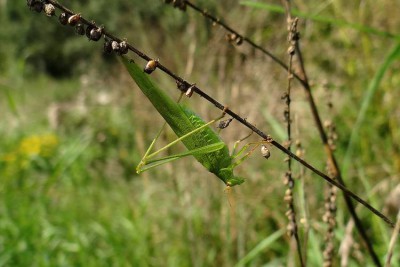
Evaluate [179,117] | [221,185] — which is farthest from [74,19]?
[221,185]

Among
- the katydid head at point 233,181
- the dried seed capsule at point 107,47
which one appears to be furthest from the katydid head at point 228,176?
the dried seed capsule at point 107,47

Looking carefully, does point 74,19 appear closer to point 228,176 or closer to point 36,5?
point 36,5

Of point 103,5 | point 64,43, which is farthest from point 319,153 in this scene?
point 64,43

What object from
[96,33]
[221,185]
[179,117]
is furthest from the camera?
[221,185]

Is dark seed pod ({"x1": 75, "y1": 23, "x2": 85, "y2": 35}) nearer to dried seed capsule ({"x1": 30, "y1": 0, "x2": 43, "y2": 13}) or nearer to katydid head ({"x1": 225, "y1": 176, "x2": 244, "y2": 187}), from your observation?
dried seed capsule ({"x1": 30, "y1": 0, "x2": 43, "y2": 13})

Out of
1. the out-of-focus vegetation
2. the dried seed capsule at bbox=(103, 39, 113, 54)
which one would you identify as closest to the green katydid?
the dried seed capsule at bbox=(103, 39, 113, 54)

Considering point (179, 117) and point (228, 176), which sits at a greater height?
point (179, 117)

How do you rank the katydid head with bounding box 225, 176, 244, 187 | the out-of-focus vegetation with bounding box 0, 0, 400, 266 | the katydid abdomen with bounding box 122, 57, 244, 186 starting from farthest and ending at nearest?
the out-of-focus vegetation with bounding box 0, 0, 400, 266
the katydid head with bounding box 225, 176, 244, 187
the katydid abdomen with bounding box 122, 57, 244, 186

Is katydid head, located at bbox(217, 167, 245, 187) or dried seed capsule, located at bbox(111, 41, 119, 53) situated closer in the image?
dried seed capsule, located at bbox(111, 41, 119, 53)

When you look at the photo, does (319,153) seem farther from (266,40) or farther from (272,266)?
(266,40)

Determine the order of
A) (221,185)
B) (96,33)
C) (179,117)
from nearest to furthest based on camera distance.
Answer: (96,33) < (179,117) < (221,185)

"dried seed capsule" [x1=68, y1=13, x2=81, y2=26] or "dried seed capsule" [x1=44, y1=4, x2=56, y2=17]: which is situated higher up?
Result: "dried seed capsule" [x1=44, y1=4, x2=56, y2=17]
